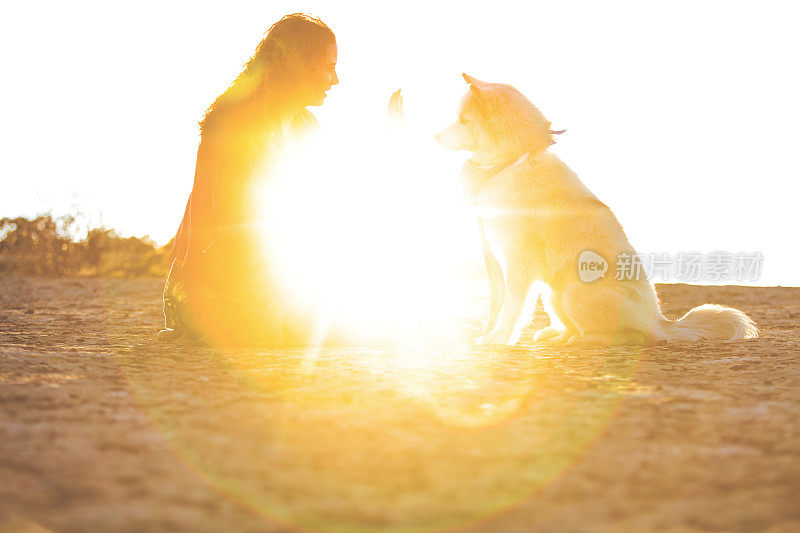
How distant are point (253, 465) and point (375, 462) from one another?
270 millimetres

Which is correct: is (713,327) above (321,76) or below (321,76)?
below

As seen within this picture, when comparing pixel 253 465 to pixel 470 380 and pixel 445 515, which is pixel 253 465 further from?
pixel 470 380

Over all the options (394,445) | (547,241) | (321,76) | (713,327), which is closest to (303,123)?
(321,76)

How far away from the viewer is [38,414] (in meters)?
1.69

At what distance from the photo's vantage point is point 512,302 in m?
3.89

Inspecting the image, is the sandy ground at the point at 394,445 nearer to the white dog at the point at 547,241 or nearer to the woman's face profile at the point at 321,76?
the white dog at the point at 547,241

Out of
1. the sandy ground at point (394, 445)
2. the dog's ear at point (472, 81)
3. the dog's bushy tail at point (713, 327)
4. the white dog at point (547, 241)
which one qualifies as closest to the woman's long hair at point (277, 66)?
the dog's ear at point (472, 81)

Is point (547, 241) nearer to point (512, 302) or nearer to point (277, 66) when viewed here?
point (512, 302)

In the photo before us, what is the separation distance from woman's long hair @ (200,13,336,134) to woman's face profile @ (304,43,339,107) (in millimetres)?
36

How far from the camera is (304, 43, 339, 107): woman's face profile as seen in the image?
139 inches

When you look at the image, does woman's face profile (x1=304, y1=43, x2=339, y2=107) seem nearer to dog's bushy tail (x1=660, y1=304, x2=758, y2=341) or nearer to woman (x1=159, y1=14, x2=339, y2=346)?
woman (x1=159, y1=14, x2=339, y2=346)

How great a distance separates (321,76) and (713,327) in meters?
Result: 2.88

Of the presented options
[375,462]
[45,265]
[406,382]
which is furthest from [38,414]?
[45,265]

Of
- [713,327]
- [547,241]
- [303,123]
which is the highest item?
[303,123]
